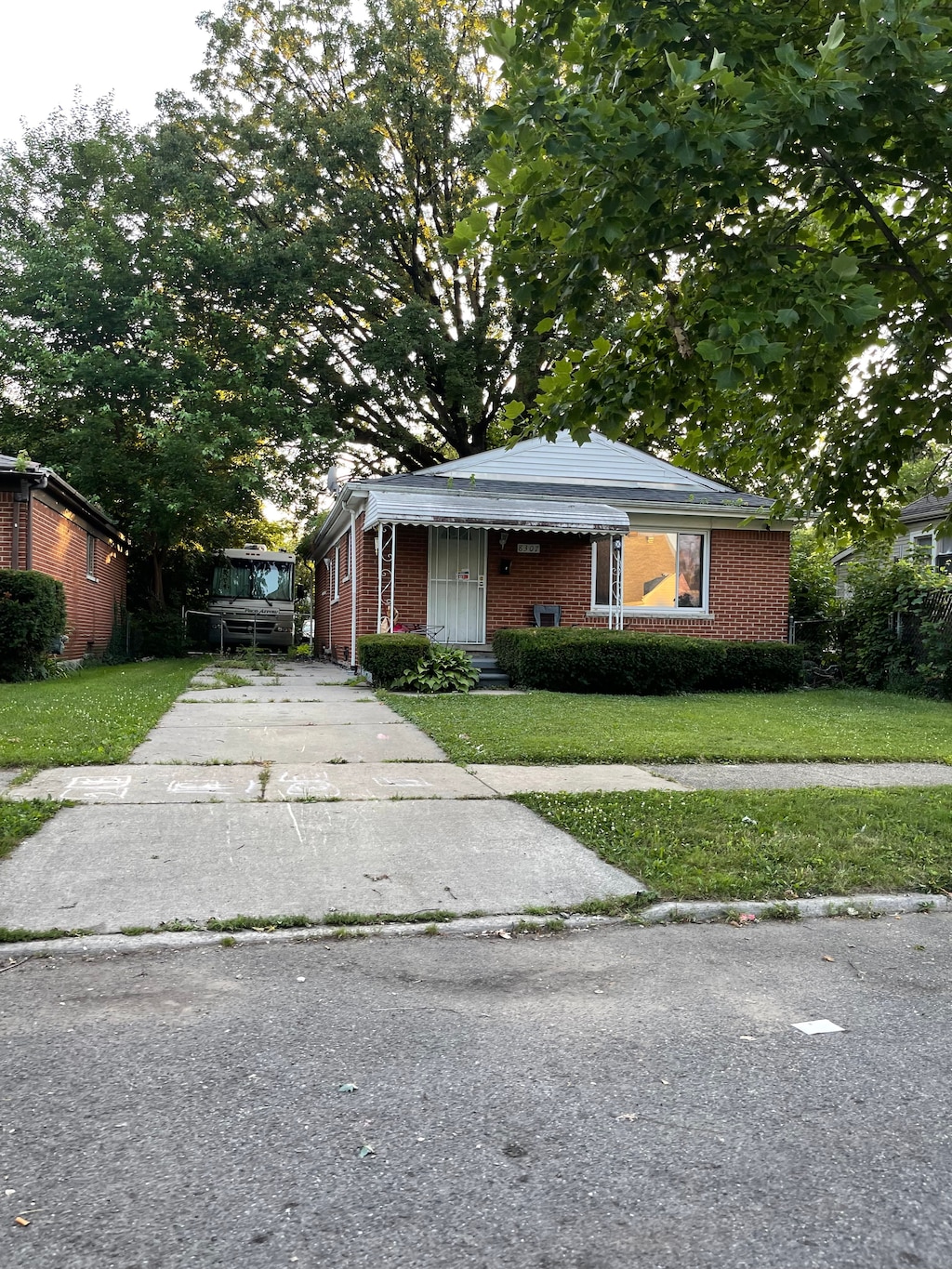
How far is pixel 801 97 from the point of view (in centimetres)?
349

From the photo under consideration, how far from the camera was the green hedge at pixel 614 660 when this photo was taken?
1354 centimetres

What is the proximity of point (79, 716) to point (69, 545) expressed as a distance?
10017mm

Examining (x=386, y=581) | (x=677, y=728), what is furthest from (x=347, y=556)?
(x=677, y=728)

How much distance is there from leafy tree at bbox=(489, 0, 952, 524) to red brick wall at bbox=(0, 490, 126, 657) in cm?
1247

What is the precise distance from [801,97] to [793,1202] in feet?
12.3

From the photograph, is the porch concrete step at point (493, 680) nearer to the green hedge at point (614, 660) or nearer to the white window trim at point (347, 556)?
the green hedge at point (614, 660)

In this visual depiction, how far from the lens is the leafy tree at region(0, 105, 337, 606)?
20.9 metres

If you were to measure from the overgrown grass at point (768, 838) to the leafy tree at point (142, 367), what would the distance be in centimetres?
1666

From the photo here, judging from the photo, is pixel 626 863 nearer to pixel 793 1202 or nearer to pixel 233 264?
pixel 793 1202

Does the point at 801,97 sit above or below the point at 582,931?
above

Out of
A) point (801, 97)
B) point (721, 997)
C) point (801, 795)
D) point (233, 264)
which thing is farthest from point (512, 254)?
point (233, 264)

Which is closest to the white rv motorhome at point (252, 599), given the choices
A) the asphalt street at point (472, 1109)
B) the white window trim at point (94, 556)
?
the white window trim at point (94, 556)

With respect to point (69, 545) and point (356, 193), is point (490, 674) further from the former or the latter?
point (356, 193)

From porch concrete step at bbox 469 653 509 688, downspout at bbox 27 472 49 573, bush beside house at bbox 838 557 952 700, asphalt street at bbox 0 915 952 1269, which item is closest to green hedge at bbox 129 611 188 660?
downspout at bbox 27 472 49 573
